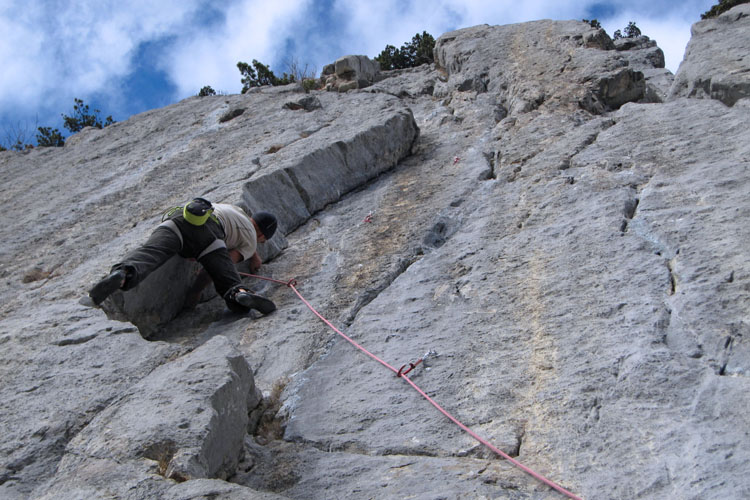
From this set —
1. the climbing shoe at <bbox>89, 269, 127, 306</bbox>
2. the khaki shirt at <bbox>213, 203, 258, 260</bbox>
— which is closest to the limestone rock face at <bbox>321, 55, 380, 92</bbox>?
the khaki shirt at <bbox>213, 203, 258, 260</bbox>

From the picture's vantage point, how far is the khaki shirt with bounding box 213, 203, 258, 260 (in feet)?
17.2

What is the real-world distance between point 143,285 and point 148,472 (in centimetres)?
246

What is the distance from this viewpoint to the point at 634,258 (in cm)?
362

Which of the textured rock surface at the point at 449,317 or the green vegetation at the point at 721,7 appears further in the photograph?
the green vegetation at the point at 721,7

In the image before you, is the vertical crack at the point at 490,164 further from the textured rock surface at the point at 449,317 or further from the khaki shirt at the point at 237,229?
the khaki shirt at the point at 237,229

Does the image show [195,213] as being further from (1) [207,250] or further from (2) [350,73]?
(2) [350,73]

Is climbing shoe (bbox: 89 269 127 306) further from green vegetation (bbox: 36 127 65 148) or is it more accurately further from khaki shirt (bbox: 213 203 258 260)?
green vegetation (bbox: 36 127 65 148)

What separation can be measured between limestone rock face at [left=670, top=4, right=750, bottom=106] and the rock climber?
4082 millimetres

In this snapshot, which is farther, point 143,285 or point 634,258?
point 143,285

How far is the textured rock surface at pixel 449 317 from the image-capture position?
267 centimetres

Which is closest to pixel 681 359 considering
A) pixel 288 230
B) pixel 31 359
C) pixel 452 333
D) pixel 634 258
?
pixel 634 258

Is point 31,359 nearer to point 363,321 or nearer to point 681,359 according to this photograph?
point 363,321

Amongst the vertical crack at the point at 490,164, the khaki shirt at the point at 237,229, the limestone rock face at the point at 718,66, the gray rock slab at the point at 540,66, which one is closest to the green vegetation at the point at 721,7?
the gray rock slab at the point at 540,66

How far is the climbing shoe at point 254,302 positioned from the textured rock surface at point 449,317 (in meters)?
0.13
